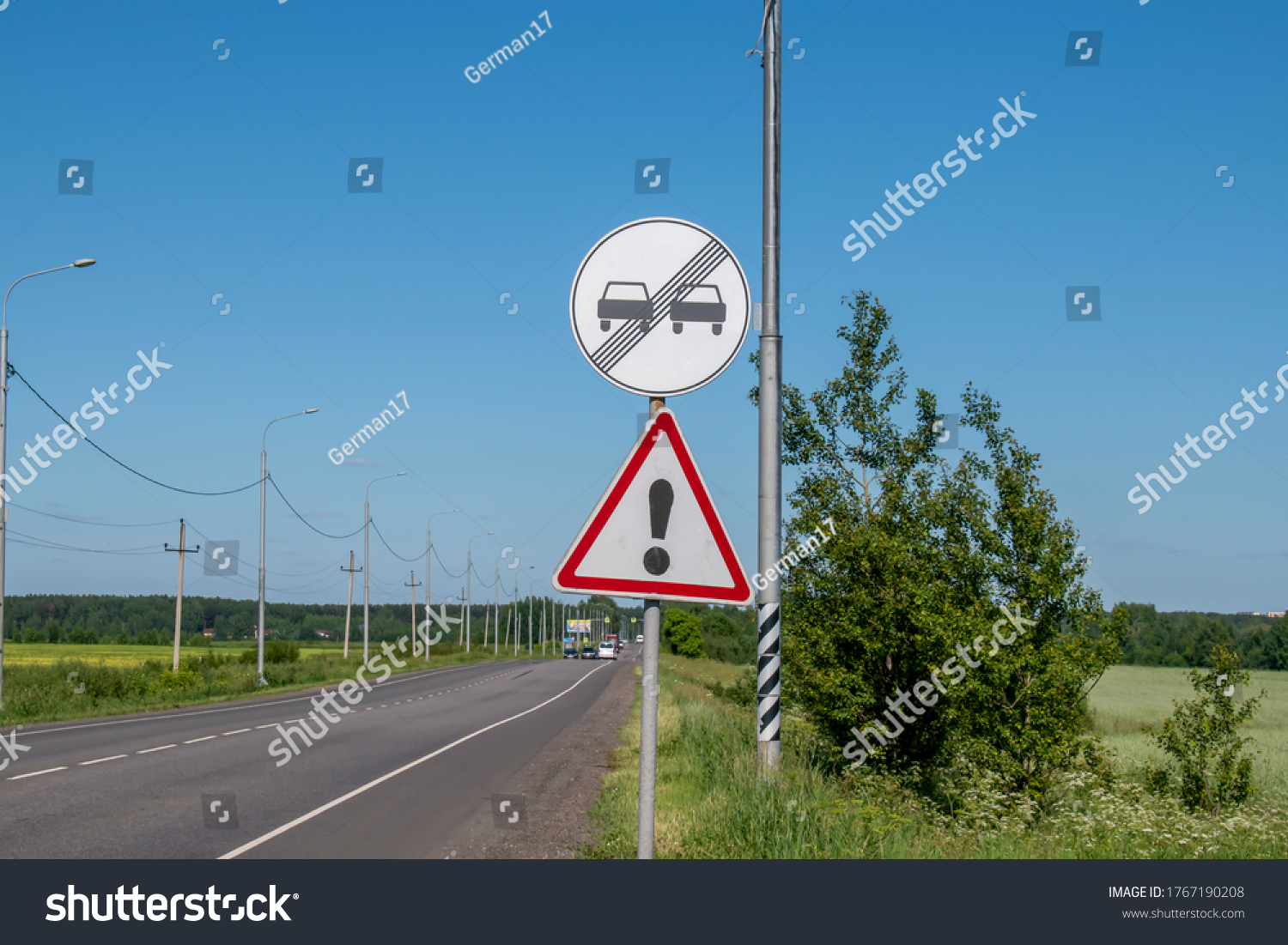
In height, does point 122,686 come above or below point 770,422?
below

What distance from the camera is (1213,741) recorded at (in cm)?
1514

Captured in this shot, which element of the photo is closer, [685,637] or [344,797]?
[344,797]

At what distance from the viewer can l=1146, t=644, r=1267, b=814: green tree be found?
49.5 feet

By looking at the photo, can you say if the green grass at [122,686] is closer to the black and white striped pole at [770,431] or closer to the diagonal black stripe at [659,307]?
the black and white striped pole at [770,431]

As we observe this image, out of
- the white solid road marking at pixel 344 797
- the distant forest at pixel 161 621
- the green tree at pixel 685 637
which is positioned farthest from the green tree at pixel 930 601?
the green tree at pixel 685 637

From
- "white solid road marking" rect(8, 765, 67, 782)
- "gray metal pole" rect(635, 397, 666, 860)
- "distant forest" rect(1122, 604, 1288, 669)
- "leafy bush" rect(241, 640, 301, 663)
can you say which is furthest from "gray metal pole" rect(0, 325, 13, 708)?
"distant forest" rect(1122, 604, 1288, 669)

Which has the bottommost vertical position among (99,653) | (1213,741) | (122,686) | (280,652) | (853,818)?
(99,653)

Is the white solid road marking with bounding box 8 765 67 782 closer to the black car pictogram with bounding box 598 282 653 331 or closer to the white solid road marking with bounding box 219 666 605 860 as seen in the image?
the white solid road marking with bounding box 219 666 605 860

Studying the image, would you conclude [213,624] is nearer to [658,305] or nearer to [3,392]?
[3,392]

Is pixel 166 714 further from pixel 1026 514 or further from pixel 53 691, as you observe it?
pixel 1026 514

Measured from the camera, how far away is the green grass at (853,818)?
6867mm

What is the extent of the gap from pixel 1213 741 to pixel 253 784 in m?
13.8

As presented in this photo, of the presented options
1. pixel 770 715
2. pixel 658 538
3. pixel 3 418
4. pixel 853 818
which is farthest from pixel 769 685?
pixel 3 418
